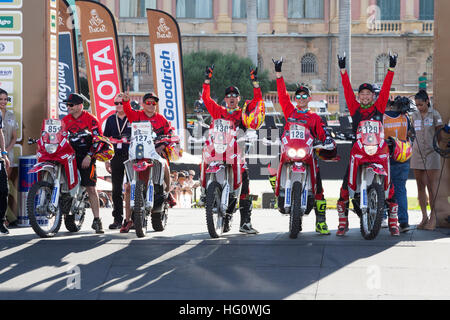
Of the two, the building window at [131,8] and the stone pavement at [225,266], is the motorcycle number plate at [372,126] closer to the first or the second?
the stone pavement at [225,266]

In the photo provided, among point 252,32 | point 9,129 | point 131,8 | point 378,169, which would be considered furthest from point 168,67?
point 131,8

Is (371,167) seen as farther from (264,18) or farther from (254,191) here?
(264,18)

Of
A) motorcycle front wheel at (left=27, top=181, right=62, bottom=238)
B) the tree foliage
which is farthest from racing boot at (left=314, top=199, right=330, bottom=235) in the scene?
the tree foliage

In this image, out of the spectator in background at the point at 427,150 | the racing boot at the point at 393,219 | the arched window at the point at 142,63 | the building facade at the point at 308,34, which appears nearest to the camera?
the racing boot at the point at 393,219

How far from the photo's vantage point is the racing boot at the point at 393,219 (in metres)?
10.1

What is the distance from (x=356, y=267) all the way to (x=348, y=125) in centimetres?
3077

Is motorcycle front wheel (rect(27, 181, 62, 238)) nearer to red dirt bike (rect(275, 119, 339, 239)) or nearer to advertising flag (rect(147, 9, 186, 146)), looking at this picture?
red dirt bike (rect(275, 119, 339, 239))

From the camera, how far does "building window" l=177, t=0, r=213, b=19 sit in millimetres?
66938

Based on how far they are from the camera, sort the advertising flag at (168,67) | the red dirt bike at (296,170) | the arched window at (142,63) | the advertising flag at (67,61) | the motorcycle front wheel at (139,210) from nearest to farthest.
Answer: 1. the red dirt bike at (296,170)
2. the motorcycle front wheel at (139,210)
3. the advertising flag at (67,61)
4. the advertising flag at (168,67)
5. the arched window at (142,63)

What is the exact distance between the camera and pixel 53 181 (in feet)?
33.0

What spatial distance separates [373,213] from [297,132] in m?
1.25

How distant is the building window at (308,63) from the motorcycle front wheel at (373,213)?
56317mm

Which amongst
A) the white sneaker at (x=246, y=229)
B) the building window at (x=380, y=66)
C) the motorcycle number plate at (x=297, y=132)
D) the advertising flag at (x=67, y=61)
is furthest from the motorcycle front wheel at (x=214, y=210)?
the building window at (x=380, y=66)

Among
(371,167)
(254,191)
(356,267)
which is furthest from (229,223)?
(254,191)
